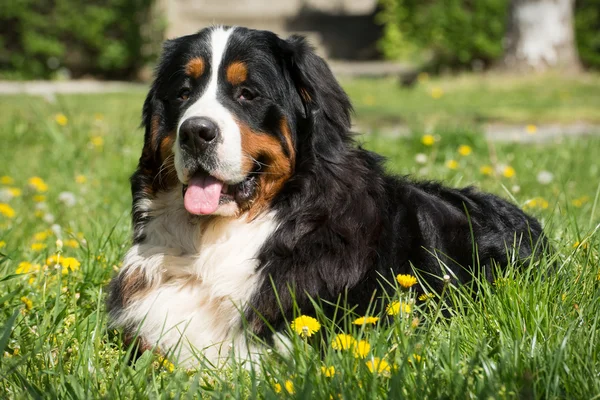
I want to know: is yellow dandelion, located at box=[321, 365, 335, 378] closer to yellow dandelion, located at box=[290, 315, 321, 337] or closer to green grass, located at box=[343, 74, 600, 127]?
yellow dandelion, located at box=[290, 315, 321, 337]

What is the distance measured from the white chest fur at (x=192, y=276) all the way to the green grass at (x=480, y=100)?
537 centimetres

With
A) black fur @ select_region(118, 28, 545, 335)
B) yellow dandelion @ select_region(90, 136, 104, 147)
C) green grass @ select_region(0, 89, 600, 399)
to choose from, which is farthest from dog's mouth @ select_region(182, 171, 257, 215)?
yellow dandelion @ select_region(90, 136, 104, 147)

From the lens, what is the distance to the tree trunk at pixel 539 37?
13086 mm

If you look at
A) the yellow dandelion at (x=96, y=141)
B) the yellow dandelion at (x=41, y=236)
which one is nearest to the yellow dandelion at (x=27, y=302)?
the yellow dandelion at (x=41, y=236)

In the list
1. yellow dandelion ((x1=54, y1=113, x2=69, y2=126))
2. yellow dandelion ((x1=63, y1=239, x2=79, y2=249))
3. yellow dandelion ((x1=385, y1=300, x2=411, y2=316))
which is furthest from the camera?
yellow dandelion ((x1=54, y1=113, x2=69, y2=126))

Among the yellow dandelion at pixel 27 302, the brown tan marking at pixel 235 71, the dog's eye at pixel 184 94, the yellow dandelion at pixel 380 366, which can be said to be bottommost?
the yellow dandelion at pixel 27 302

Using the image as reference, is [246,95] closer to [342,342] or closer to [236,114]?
[236,114]

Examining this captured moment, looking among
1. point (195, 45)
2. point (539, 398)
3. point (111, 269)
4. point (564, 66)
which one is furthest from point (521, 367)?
point (564, 66)

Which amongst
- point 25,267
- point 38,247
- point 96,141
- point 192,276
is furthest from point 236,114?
point 96,141

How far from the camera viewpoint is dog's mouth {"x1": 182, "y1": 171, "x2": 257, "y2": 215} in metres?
3.04

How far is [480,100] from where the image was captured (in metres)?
11.5

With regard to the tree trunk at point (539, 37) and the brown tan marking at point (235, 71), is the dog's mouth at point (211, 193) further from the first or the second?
the tree trunk at point (539, 37)

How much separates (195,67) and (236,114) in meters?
0.29

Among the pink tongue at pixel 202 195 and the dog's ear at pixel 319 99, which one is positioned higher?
the dog's ear at pixel 319 99
